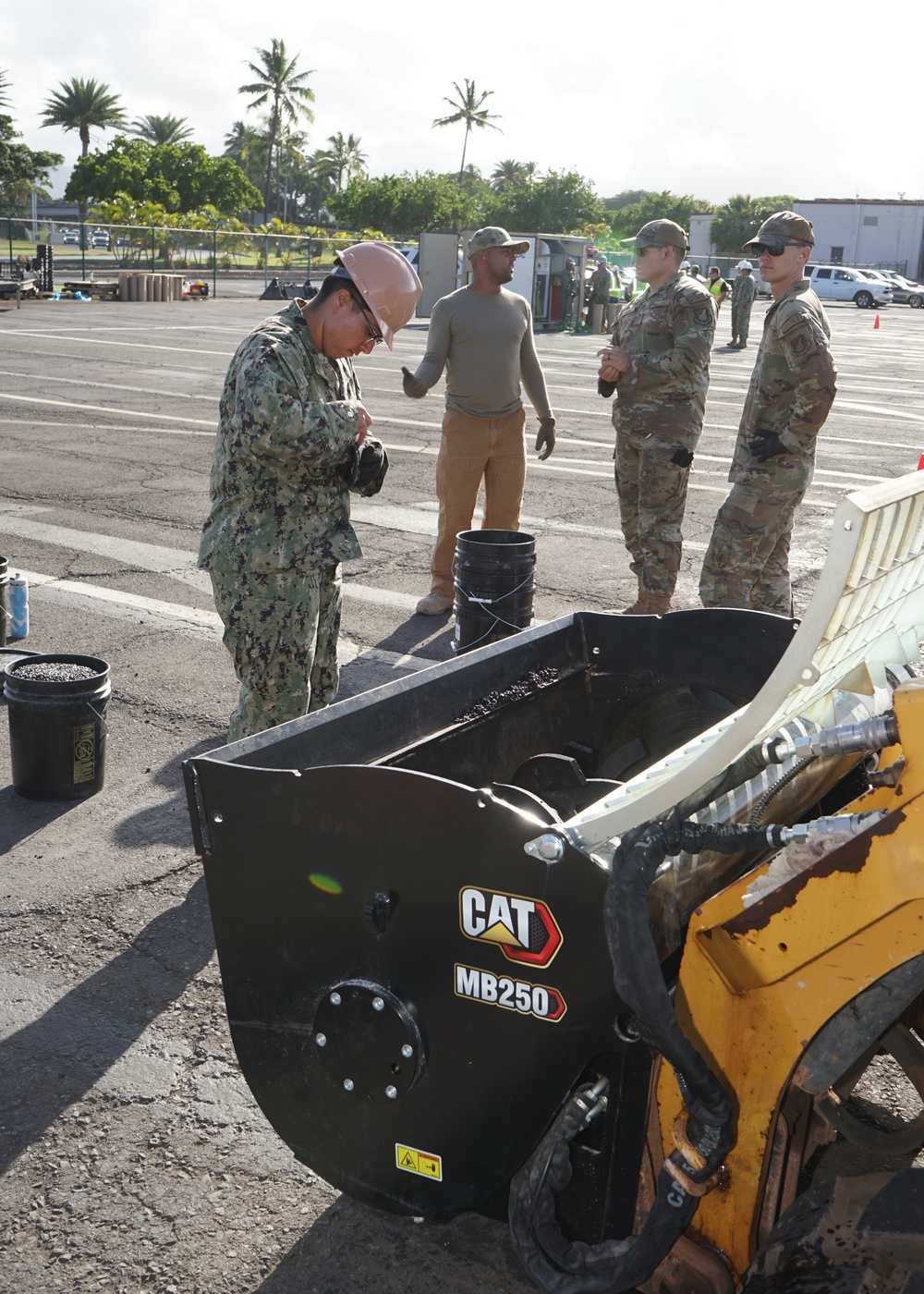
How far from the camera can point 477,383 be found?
7070 millimetres

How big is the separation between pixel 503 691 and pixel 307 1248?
58.2 inches

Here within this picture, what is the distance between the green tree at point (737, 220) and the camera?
82250 mm

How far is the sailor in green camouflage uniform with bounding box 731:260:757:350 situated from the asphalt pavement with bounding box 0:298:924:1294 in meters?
11.9

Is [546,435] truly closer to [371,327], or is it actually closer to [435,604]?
[435,604]

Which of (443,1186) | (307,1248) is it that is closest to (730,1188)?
(443,1186)

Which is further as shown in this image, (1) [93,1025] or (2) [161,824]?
(2) [161,824]

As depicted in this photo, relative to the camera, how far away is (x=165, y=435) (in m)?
13.4

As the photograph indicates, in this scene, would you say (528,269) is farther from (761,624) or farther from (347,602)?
(761,624)

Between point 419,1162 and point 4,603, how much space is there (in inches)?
183

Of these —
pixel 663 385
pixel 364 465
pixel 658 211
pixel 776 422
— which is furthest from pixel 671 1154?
pixel 658 211

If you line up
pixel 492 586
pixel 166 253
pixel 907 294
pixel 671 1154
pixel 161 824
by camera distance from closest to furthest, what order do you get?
1. pixel 671 1154
2. pixel 161 824
3. pixel 492 586
4. pixel 166 253
5. pixel 907 294

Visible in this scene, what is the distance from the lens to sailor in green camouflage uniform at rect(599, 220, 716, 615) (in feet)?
22.2

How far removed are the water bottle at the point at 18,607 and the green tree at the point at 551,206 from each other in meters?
72.1

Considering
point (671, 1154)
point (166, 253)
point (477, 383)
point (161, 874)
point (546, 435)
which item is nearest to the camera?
point (671, 1154)
